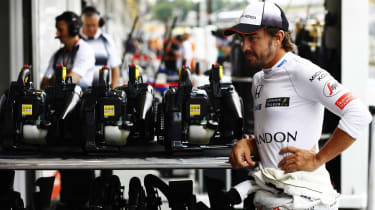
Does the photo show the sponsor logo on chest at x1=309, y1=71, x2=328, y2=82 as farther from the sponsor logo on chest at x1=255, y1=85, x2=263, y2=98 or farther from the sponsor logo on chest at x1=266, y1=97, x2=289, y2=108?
the sponsor logo on chest at x1=255, y1=85, x2=263, y2=98

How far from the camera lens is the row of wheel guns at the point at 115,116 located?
2342 millimetres

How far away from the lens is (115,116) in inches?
92.5

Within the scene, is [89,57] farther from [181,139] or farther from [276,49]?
[276,49]

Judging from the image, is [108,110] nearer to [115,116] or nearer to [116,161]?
[115,116]

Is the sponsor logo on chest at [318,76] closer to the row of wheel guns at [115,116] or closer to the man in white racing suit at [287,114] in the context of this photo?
the man in white racing suit at [287,114]

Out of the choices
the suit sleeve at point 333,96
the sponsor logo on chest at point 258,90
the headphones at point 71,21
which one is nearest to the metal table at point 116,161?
the sponsor logo on chest at point 258,90

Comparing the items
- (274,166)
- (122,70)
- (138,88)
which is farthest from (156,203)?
(122,70)

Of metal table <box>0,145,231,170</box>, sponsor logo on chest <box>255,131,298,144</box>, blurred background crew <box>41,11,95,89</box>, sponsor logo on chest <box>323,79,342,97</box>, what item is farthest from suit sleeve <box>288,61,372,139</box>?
blurred background crew <box>41,11,95,89</box>

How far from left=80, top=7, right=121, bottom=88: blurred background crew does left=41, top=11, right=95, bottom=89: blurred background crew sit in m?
0.81

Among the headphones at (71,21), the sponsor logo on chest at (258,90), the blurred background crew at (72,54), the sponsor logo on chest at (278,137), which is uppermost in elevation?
the headphones at (71,21)

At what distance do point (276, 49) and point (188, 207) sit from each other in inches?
41.7

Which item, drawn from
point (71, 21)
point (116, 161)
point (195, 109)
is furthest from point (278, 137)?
point (71, 21)

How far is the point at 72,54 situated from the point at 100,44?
1.09 metres

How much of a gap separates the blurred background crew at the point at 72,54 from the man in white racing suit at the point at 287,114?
81.9 inches
